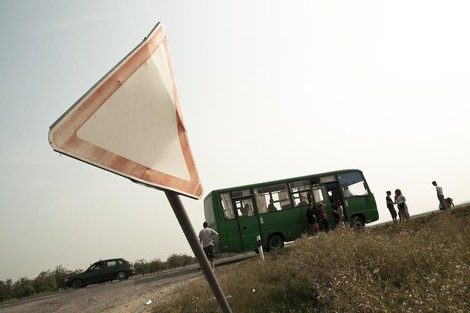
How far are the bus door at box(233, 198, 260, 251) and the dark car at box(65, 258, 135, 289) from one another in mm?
11195

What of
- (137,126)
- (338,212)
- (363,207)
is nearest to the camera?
(137,126)

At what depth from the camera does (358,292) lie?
16.2ft

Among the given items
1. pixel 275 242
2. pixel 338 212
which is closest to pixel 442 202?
pixel 338 212

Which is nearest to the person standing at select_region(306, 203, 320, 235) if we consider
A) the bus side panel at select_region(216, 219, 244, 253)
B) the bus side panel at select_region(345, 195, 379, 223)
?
the bus side panel at select_region(345, 195, 379, 223)

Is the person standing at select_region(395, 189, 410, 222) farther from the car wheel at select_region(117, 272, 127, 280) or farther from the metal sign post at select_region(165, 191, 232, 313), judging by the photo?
the metal sign post at select_region(165, 191, 232, 313)

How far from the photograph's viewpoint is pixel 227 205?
15906 millimetres

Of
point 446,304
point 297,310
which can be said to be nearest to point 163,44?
point 446,304

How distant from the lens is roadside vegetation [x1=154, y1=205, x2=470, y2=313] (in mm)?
4566

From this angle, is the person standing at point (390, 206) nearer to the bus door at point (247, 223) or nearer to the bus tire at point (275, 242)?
the bus tire at point (275, 242)

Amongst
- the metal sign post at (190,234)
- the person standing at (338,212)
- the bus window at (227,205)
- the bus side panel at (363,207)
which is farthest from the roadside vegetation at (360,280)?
the bus side panel at (363,207)

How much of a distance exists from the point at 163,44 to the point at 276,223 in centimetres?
1509

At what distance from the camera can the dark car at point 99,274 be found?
75.1ft

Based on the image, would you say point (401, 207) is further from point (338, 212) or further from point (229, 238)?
point (229, 238)

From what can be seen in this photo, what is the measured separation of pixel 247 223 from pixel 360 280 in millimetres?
10664
